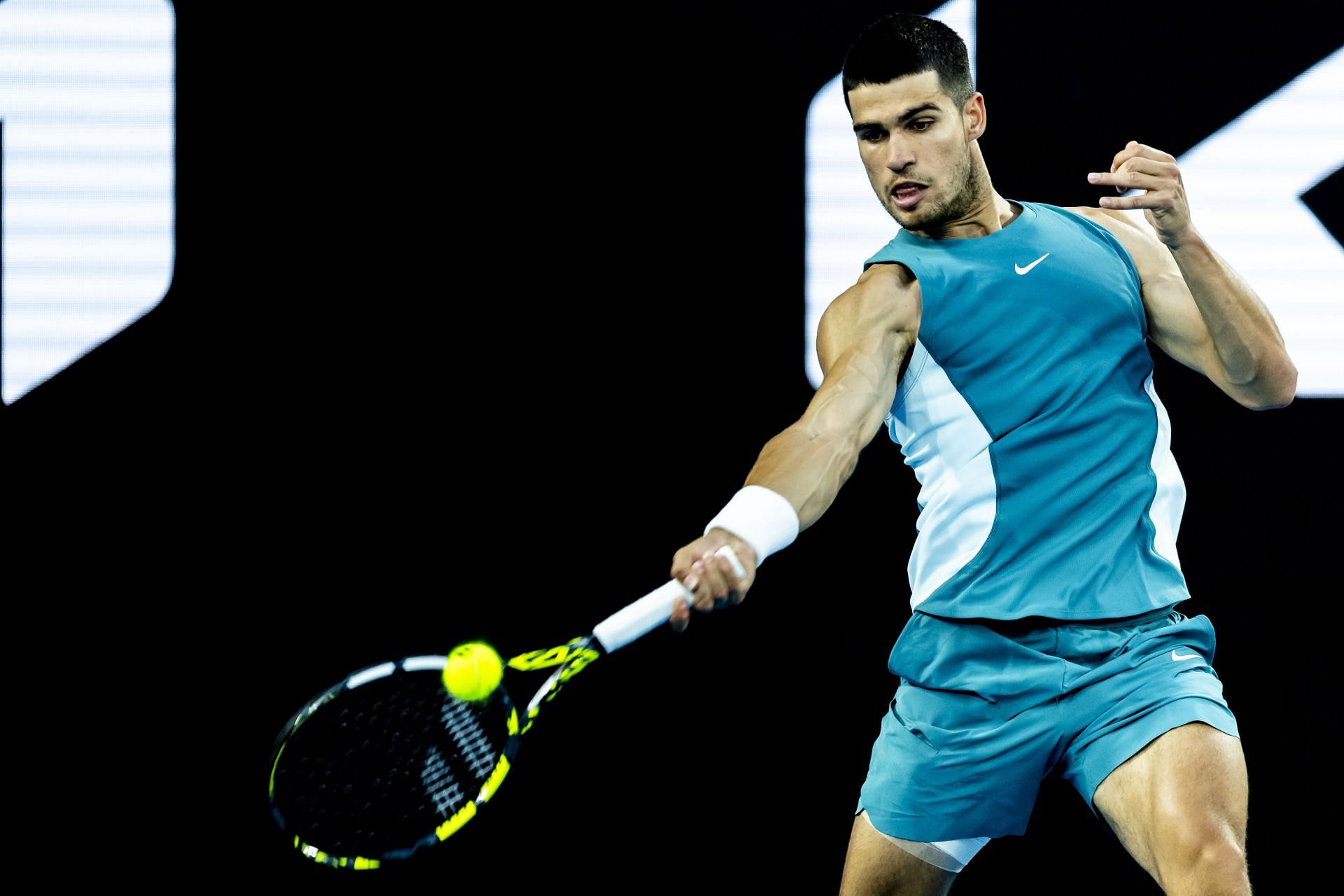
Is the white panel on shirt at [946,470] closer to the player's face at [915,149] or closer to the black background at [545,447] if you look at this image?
the player's face at [915,149]

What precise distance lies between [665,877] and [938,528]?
1700 millimetres

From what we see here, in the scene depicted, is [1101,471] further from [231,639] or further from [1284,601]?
[231,639]

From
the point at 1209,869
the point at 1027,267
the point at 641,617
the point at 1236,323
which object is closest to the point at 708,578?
the point at 641,617

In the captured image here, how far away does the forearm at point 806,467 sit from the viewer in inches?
87.0

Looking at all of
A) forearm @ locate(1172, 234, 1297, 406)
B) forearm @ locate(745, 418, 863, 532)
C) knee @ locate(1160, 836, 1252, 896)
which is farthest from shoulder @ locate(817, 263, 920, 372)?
knee @ locate(1160, 836, 1252, 896)

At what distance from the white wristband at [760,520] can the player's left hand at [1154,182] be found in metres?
0.81

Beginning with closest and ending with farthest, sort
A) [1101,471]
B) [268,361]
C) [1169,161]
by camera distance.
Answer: [1169,161]
[1101,471]
[268,361]

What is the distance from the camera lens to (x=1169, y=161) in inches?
96.1

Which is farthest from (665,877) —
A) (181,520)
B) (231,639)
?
(181,520)

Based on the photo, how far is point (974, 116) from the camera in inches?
114

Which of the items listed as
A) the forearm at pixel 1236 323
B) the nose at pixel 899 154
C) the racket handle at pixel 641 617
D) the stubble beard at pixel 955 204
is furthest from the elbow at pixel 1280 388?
the racket handle at pixel 641 617

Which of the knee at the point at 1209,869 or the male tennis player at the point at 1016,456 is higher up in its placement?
the male tennis player at the point at 1016,456

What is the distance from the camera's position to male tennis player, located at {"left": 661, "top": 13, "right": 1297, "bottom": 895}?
250cm

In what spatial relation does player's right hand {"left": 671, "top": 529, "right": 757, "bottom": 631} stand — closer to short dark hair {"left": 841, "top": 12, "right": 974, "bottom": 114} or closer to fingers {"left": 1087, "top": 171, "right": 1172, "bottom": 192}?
fingers {"left": 1087, "top": 171, "right": 1172, "bottom": 192}
